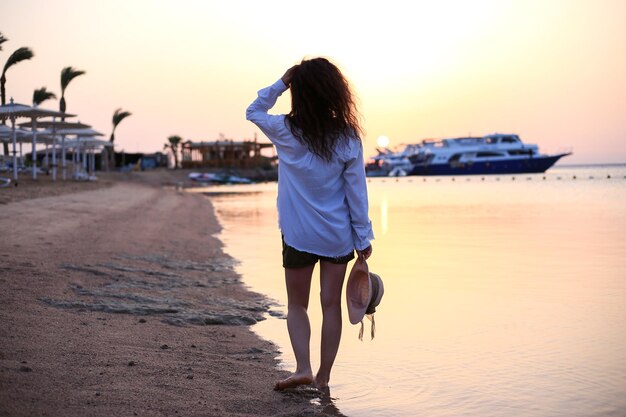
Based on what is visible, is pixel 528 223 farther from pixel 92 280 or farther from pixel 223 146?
pixel 223 146

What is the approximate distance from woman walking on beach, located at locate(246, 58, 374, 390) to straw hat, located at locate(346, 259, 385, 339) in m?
0.10

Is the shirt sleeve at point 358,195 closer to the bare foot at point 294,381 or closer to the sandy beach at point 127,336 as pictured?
the bare foot at point 294,381

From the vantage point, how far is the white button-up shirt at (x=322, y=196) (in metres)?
3.75

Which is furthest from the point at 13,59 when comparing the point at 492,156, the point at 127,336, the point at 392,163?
the point at 392,163

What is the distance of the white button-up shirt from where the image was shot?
12.3 ft

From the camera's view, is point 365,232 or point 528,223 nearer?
point 365,232

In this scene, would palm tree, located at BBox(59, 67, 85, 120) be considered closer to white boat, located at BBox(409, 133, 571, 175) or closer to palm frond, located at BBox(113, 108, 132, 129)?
palm frond, located at BBox(113, 108, 132, 129)

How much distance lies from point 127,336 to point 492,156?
95.0 meters

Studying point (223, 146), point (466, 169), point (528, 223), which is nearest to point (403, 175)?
point (466, 169)

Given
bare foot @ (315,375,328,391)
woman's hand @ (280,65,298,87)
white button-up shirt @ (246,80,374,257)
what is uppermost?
woman's hand @ (280,65,298,87)

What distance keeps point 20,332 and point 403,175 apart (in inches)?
4178

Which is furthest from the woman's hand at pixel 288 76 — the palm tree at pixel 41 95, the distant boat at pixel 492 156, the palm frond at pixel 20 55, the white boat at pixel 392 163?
the white boat at pixel 392 163

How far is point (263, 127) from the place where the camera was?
12.8 ft

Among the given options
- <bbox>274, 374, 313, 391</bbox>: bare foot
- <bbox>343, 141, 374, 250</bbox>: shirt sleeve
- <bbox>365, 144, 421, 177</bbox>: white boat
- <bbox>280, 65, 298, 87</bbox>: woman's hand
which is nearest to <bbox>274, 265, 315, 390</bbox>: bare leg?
<bbox>274, 374, 313, 391</bbox>: bare foot
